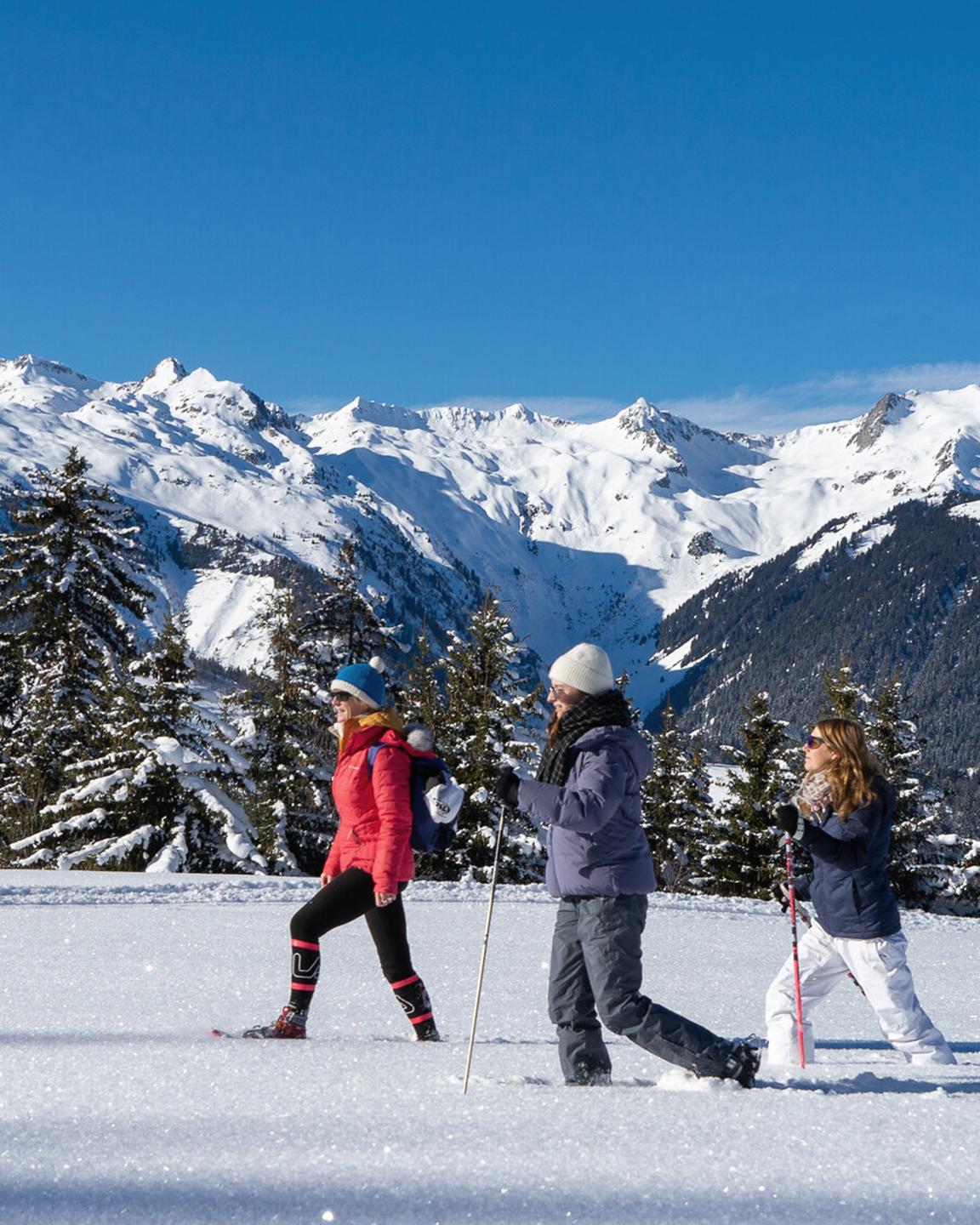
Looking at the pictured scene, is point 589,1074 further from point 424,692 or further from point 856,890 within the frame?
point 424,692

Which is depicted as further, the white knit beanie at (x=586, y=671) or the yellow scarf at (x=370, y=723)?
the yellow scarf at (x=370, y=723)

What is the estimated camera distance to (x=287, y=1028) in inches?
203

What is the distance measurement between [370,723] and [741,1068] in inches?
90.0

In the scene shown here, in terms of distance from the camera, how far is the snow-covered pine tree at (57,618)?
1978 cm

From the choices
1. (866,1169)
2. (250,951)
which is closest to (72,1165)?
(866,1169)

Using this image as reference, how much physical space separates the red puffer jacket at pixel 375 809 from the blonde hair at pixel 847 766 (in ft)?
6.92

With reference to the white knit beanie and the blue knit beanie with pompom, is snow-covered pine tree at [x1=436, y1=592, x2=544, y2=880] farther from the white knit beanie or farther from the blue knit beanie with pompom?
the white knit beanie

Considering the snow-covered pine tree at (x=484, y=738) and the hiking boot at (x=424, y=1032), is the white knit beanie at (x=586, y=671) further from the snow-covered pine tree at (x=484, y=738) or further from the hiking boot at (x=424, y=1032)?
the snow-covered pine tree at (x=484, y=738)

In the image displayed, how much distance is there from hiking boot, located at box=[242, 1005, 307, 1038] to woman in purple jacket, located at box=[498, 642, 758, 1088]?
145 centimetres

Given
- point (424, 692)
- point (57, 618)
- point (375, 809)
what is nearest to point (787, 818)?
point (375, 809)

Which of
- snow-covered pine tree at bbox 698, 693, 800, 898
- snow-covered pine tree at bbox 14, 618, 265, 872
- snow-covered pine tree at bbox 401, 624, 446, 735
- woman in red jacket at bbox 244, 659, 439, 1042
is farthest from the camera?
snow-covered pine tree at bbox 698, 693, 800, 898

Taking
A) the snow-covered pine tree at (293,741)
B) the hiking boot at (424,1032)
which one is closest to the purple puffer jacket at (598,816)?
the hiking boot at (424,1032)

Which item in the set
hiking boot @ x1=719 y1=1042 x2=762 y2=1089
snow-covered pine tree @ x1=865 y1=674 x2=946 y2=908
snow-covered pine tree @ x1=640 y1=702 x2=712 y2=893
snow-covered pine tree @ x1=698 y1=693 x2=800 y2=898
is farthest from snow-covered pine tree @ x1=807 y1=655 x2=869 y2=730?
hiking boot @ x1=719 y1=1042 x2=762 y2=1089

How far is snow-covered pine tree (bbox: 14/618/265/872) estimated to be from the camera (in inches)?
601
